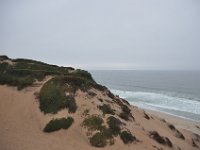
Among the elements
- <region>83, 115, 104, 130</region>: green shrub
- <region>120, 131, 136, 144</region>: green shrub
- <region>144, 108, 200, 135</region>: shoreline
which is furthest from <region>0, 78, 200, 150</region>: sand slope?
<region>144, 108, 200, 135</region>: shoreline

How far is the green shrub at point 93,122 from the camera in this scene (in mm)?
17777

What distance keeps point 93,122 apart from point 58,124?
8.02 feet

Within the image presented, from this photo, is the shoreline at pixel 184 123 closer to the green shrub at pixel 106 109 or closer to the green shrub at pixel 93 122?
the green shrub at pixel 106 109

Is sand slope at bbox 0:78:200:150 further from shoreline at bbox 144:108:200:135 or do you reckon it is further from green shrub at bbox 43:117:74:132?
shoreline at bbox 144:108:200:135

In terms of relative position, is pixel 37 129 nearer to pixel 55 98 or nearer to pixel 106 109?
pixel 55 98

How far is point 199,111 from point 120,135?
105 ft

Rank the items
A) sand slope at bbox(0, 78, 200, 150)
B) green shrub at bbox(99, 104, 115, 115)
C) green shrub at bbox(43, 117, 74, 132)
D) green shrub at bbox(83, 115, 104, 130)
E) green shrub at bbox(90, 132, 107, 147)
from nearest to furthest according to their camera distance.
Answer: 1. sand slope at bbox(0, 78, 200, 150)
2. green shrub at bbox(90, 132, 107, 147)
3. green shrub at bbox(83, 115, 104, 130)
4. green shrub at bbox(43, 117, 74, 132)
5. green shrub at bbox(99, 104, 115, 115)

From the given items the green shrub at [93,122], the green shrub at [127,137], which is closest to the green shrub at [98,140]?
the green shrub at [93,122]

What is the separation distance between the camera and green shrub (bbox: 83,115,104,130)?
17.8 metres

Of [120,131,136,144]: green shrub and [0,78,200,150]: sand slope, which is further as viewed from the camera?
[120,131,136,144]: green shrub

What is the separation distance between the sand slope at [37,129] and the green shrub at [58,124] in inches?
13.1

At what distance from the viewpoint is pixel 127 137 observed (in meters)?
17.5

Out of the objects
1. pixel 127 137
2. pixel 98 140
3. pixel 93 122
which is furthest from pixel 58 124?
pixel 127 137

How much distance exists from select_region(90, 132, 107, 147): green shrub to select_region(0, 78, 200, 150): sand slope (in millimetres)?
319
